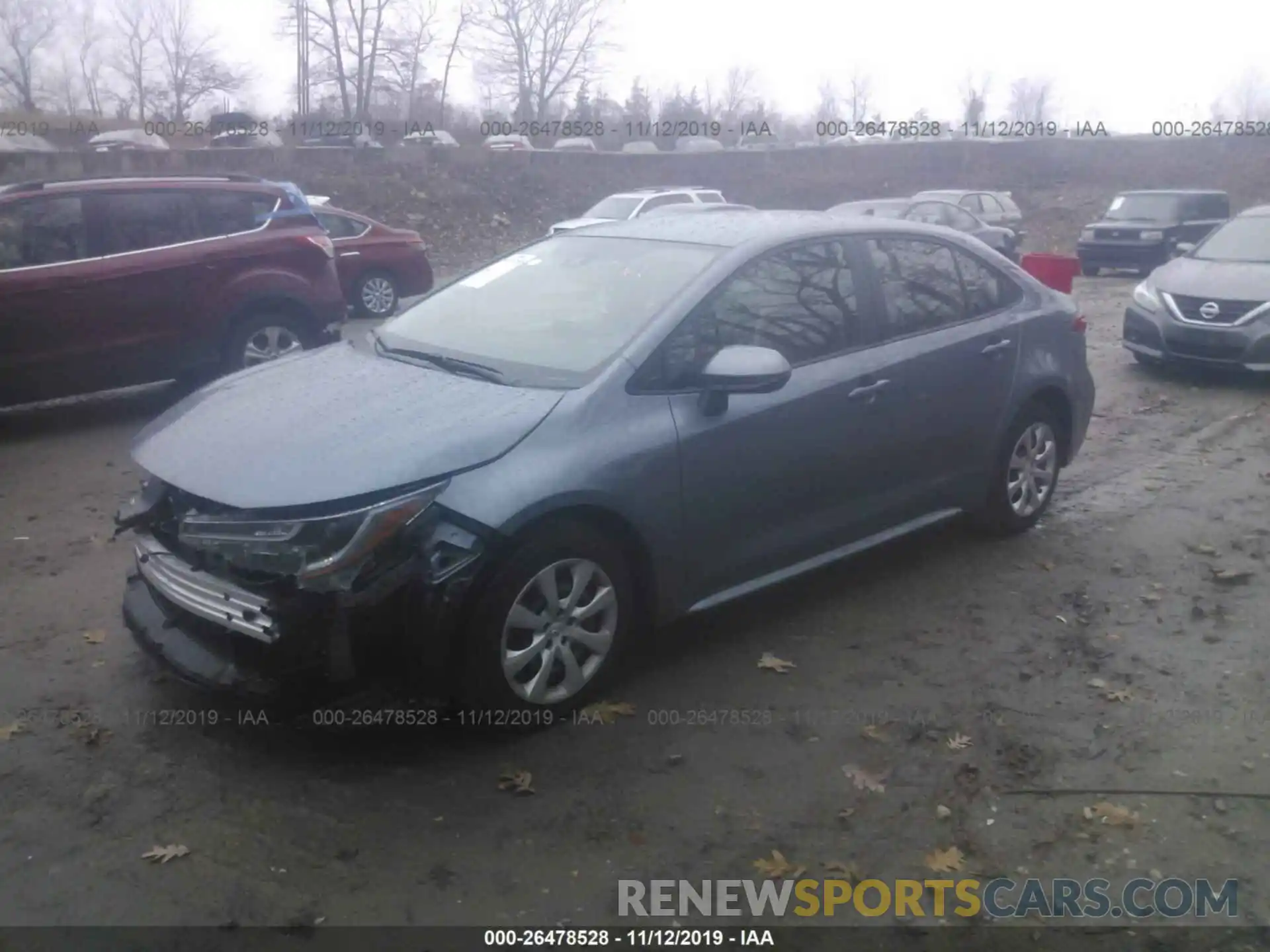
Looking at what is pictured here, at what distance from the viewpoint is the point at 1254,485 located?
24.2 ft

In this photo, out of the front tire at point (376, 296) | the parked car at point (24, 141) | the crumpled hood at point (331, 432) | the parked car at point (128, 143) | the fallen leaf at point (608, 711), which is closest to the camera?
the crumpled hood at point (331, 432)

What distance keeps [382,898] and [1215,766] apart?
2784 millimetres

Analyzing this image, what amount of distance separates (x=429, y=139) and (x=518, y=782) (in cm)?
3854

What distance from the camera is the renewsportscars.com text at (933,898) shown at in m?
3.30

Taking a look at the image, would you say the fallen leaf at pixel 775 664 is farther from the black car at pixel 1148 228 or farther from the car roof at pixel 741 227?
the black car at pixel 1148 228

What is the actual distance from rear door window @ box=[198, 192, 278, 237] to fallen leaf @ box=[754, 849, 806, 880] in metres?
7.50

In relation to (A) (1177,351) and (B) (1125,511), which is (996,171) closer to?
(A) (1177,351)

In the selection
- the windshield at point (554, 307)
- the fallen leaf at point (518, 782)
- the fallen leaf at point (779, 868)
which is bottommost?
the fallen leaf at point (779, 868)

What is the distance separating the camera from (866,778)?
13.0ft

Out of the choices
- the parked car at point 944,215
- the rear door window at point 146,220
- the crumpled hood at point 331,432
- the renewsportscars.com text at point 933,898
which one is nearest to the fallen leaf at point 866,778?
the renewsportscars.com text at point 933,898

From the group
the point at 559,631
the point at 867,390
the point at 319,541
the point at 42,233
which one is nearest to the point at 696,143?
the point at 42,233

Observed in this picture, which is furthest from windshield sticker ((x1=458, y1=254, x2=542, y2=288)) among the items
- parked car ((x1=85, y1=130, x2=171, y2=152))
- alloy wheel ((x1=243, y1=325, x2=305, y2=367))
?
parked car ((x1=85, y1=130, x2=171, y2=152))

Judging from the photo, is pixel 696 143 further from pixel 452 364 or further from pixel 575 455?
pixel 575 455

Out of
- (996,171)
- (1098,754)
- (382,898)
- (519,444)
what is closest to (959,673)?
(1098,754)
